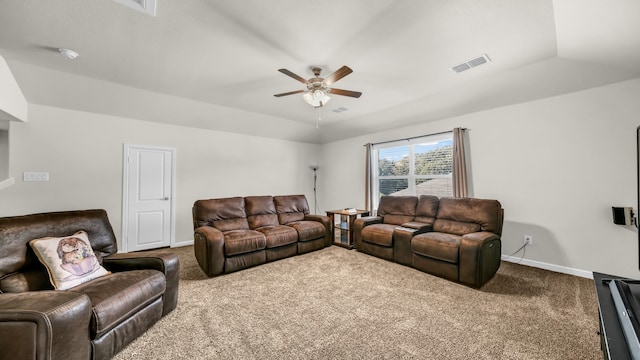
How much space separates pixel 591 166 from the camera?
3.03m

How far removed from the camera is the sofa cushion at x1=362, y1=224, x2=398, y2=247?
12.1 feet

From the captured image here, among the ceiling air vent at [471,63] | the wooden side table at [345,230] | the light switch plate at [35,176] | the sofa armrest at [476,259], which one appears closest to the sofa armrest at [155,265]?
the light switch plate at [35,176]

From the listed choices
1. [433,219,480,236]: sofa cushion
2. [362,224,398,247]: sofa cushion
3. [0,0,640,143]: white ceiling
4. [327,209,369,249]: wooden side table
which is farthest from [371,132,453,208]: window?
[362,224,398,247]: sofa cushion

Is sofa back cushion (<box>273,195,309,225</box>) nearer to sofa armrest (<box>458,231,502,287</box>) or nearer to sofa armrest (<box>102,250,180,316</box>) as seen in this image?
sofa armrest (<box>102,250,180,316</box>)

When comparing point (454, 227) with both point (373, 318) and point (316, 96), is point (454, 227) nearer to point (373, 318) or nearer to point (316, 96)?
point (373, 318)

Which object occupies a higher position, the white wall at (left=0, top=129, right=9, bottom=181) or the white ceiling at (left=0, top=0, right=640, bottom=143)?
the white ceiling at (left=0, top=0, right=640, bottom=143)

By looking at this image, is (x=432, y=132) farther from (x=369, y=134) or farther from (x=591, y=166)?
(x=591, y=166)

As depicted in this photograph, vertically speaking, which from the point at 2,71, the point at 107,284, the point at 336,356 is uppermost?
the point at 2,71

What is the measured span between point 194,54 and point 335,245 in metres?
3.69

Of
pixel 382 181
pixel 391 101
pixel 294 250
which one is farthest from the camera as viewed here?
pixel 382 181

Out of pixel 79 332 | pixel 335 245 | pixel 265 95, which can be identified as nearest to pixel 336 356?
pixel 79 332

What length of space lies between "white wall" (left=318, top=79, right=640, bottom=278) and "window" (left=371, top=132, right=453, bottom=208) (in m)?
0.45

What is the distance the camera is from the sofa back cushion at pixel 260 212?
4164 mm

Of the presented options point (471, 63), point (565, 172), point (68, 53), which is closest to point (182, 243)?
point (68, 53)
